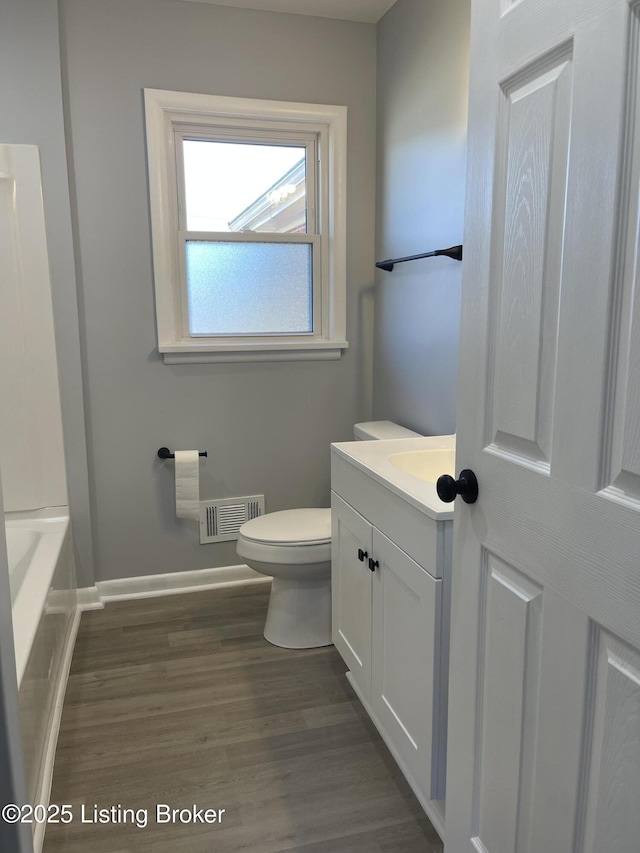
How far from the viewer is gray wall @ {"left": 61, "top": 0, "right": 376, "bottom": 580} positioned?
2641 mm

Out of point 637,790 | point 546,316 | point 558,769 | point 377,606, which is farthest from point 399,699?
point 546,316

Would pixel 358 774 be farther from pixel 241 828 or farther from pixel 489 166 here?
pixel 489 166

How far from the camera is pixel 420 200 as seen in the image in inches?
101

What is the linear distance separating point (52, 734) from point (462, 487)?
1.56m

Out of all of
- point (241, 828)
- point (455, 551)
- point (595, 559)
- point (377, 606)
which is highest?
point (595, 559)

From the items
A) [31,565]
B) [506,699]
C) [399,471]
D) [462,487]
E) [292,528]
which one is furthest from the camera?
[292,528]

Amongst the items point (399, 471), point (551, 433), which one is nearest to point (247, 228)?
point (399, 471)

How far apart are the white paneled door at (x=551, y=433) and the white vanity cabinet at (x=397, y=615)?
8.5 inches

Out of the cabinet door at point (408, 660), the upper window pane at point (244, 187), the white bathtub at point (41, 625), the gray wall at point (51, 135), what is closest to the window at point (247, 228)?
the upper window pane at point (244, 187)

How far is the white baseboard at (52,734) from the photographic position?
164 centimetres

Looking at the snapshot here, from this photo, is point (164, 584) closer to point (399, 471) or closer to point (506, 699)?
point (399, 471)

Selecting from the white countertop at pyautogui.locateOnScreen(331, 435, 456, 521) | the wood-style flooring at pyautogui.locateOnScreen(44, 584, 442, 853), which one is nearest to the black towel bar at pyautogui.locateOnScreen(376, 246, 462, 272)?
the white countertop at pyautogui.locateOnScreen(331, 435, 456, 521)

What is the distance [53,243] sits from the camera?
2.61m

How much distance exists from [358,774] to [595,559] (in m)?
1.31
